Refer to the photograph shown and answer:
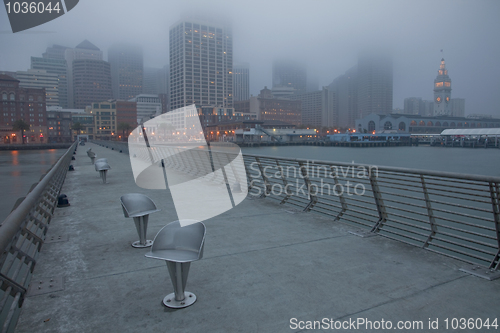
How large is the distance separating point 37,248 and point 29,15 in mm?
18847

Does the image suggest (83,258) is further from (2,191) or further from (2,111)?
(2,111)

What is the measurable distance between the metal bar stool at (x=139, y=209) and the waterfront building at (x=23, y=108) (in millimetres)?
160164

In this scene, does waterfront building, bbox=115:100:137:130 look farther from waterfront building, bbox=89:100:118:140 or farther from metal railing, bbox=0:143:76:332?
metal railing, bbox=0:143:76:332

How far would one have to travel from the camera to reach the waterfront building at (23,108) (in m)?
141

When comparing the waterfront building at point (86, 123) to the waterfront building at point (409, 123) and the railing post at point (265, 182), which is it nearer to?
the waterfront building at point (409, 123)

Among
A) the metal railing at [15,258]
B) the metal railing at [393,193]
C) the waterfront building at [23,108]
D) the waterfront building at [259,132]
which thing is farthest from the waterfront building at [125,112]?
the metal railing at [15,258]

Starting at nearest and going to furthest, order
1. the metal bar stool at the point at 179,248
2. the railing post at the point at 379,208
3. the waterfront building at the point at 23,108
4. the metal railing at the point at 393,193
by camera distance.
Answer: the metal bar stool at the point at 179,248
the metal railing at the point at 393,193
the railing post at the point at 379,208
the waterfront building at the point at 23,108

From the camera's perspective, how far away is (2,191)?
27250 mm

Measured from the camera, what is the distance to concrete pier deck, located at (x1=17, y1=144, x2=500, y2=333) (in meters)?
3.24

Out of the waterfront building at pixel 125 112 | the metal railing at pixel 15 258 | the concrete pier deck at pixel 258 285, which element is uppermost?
the waterfront building at pixel 125 112

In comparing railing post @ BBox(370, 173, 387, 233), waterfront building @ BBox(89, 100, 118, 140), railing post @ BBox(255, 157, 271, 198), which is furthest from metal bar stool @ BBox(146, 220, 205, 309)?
waterfront building @ BBox(89, 100, 118, 140)

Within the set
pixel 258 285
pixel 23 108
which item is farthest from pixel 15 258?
pixel 23 108

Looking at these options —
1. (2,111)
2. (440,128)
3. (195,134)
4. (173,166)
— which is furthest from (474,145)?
(2,111)

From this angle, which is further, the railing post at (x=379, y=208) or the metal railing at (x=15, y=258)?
the railing post at (x=379, y=208)
